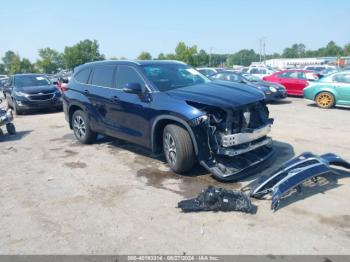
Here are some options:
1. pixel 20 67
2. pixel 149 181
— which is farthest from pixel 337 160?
pixel 20 67

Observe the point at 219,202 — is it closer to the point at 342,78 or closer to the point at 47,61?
the point at 342,78

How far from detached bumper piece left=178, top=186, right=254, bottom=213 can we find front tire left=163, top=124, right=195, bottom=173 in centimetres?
98

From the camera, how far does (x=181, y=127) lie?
5.54 metres

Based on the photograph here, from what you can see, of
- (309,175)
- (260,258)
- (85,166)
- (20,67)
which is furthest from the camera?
(20,67)

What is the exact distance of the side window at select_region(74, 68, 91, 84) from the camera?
7.89 meters

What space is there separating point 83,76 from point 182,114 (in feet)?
11.7

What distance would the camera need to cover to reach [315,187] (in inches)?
200

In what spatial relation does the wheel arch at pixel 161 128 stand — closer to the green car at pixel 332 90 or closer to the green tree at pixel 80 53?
the green car at pixel 332 90

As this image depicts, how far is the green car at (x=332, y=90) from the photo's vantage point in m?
13.0

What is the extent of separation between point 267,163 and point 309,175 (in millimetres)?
1269

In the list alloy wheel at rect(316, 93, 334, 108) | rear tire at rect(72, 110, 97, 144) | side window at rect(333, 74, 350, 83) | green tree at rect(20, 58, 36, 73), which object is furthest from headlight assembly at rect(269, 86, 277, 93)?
green tree at rect(20, 58, 36, 73)

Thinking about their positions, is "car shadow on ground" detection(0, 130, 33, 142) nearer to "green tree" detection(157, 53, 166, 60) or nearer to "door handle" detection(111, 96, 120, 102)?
"door handle" detection(111, 96, 120, 102)

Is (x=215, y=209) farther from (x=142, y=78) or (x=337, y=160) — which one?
(x=142, y=78)

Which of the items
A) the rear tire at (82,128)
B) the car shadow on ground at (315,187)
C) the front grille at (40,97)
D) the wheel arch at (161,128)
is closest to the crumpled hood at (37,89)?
the front grille at (40,97)
